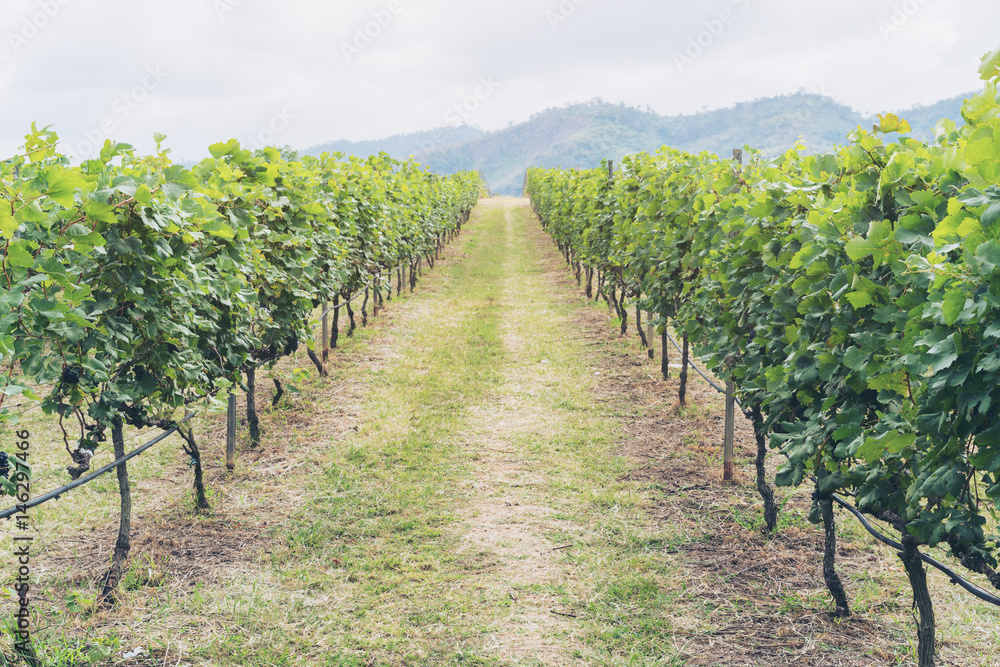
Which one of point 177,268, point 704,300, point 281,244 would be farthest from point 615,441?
point 177,268

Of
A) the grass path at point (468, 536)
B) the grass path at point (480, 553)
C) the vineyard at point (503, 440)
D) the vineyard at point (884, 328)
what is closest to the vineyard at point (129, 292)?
the vineyard at point (503, 440)

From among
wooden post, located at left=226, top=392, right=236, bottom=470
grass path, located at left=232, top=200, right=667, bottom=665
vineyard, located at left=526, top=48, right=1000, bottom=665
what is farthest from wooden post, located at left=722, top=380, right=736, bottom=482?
wooden post, located at left=226, top=392, right=236, bottom=470

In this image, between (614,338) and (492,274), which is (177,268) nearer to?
(614,338)

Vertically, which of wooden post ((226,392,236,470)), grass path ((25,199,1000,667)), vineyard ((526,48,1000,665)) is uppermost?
vineyard ((526,48,1000,665))

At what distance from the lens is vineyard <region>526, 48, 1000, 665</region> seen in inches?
84.6

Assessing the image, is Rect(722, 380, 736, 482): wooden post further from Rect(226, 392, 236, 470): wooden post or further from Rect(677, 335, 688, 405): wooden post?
Rect(226, 392, 236, 470): wooden post

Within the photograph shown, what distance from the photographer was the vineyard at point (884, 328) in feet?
7.05

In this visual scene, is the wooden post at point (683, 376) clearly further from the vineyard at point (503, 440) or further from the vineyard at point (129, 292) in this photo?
the vineyard at point (129, 292)

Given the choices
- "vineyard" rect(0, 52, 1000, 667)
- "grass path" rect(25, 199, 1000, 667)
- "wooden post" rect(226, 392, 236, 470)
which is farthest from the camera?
"wooden post" rect(226, 392, 236, 470)

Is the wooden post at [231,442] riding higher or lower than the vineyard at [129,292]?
lower

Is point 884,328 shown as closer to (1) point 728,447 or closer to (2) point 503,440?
(1) point 728,447

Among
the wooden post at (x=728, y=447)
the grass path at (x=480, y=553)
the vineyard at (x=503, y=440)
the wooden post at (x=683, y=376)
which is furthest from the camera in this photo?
the wooden post at (x=683, y=376)

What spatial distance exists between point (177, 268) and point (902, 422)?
3895 mm

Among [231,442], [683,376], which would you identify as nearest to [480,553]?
[231,442]
